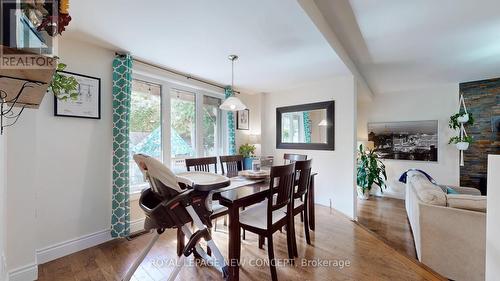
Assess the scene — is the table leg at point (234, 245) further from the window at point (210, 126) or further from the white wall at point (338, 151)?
the white wall at point (338, 151)

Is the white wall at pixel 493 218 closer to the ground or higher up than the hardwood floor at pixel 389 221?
higher up

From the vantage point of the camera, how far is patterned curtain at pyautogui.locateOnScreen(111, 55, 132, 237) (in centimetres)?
242

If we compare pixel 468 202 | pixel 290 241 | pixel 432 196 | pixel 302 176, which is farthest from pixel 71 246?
pixel 468 202

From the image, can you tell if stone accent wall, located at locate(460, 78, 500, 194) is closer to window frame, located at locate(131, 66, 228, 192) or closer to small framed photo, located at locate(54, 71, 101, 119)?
window frame, located at locate(131, 66, 228, 192)

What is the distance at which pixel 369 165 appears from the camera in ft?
14.9

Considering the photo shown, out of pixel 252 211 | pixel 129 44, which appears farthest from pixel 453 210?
pixel 129 44

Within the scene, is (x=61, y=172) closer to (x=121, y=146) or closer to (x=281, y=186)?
(x=121, y=146)

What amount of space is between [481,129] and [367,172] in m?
2.23

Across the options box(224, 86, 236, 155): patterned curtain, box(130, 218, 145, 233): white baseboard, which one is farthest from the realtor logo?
box(224, 86, 236, 155): patterned curtain

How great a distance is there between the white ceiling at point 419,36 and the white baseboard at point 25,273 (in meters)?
3.49

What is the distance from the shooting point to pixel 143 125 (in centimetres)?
293

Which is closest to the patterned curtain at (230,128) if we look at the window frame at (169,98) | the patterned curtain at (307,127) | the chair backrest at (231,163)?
the window frame at (169,98)

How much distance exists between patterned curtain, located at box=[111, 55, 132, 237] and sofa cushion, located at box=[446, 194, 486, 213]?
350 centimetres

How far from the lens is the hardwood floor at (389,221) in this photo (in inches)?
103
